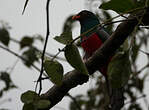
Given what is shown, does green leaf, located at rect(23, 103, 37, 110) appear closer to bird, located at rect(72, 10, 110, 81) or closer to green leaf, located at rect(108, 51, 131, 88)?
green leaf, located at rect(108, 51, 131, 88)

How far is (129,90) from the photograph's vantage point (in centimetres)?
383

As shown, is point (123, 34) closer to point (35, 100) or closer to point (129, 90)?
point (35, 100)

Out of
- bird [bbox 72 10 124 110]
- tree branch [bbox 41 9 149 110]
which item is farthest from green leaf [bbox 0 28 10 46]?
tree branch [bbox 41 9 149 110]

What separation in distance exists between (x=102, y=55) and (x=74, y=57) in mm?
406

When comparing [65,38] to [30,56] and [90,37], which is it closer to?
[30,56]

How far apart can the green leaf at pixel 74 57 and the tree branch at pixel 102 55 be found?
28 centimetres

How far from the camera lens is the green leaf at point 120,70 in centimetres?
130

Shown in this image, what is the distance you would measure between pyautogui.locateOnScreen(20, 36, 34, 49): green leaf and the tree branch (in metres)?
1.79

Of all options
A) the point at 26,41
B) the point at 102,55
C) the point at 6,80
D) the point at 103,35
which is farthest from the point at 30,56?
the point at 102,55

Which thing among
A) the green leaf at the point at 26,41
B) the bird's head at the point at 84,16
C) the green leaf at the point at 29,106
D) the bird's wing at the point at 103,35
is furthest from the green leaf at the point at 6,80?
the green leaf at the point at 29,106

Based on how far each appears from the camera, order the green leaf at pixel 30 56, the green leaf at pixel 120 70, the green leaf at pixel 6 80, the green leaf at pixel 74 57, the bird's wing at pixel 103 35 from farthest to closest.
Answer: the bird's wing at pixel 103 35 → the green leaf at pixel 30 56 → the green leaf at pixel 6 80 → the green leaf at pixel 120 70 → the green leaf at pixel 74 57

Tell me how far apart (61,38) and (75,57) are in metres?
0.09

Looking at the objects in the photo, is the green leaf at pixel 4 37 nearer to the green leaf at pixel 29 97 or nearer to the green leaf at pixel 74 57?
the green leaf at pixel 29 97

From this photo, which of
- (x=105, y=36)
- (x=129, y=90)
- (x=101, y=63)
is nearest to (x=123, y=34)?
(x=101, y=63)
